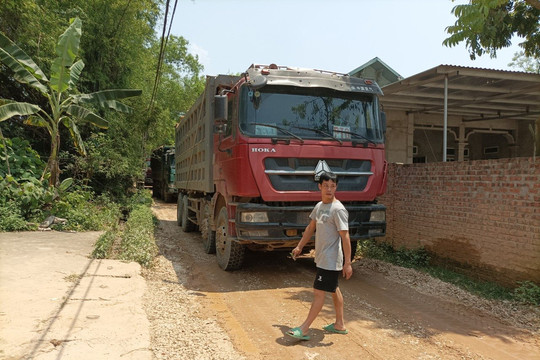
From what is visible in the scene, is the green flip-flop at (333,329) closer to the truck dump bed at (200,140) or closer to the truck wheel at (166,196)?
the truck dump bed at (200,140)

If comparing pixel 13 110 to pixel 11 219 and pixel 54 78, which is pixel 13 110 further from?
pixel 11 219

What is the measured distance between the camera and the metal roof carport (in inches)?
340

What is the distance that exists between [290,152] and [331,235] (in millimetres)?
1955

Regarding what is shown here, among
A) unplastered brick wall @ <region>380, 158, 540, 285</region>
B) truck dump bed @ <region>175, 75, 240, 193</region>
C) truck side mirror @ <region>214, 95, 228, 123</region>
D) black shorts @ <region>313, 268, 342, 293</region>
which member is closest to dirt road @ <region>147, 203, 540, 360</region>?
black shorts @ <region>313, 268, 342, 293</region>

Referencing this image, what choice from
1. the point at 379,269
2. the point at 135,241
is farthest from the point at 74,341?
the point at 379,269

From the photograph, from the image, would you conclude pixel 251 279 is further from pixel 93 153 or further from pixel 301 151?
pixel 93 153

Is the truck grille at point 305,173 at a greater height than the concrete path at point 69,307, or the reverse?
the truck grille at point 305,173

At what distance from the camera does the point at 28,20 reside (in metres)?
11.3

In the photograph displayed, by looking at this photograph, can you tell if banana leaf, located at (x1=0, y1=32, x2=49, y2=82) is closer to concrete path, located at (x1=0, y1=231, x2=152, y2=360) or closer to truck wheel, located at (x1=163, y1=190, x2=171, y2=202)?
concrete path, located at (x1=0, y1=231, x2=152, y2=360)

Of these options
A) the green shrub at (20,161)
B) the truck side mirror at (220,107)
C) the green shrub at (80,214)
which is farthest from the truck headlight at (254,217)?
the green shrub at (20,161)

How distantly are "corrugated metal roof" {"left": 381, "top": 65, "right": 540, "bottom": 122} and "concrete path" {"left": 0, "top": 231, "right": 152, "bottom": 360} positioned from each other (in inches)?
290

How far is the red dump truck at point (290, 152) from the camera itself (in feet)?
18.2

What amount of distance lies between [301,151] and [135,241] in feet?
12.7

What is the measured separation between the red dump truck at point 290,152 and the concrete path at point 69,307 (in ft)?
6.02
